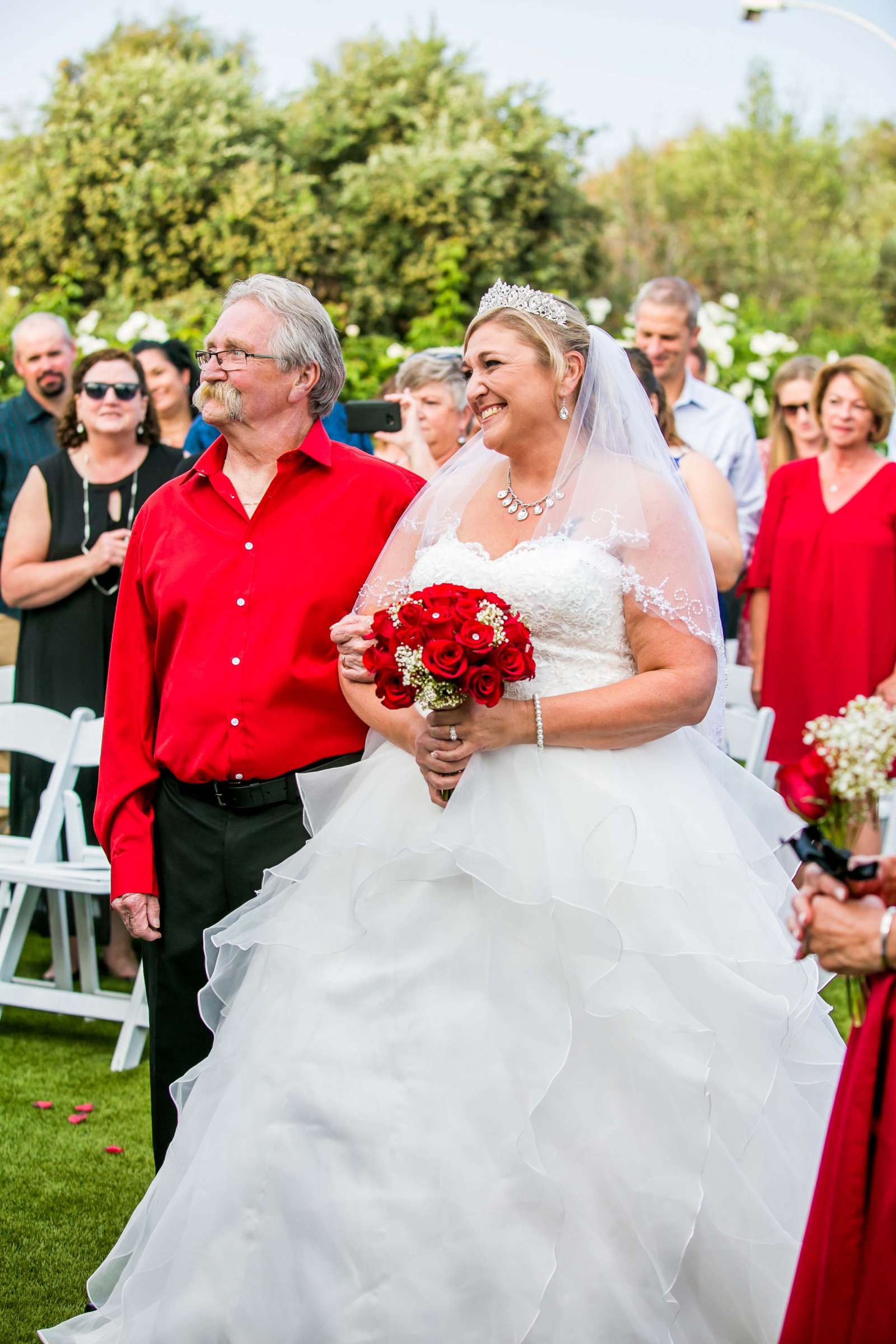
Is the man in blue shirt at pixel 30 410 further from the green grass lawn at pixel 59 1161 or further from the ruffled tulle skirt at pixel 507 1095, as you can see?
the ruffled tulle skirt at pixel 507 1095

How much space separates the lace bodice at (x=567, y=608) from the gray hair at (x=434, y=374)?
2.74 meters

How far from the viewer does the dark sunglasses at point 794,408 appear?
27.0 feet

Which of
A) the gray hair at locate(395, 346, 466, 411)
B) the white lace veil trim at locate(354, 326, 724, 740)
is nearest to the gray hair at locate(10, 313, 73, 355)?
the gray hair at locate(395, 346, 466, 411)

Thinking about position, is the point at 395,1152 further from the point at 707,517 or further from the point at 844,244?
the point at 844,244

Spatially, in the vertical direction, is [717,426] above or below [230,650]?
above

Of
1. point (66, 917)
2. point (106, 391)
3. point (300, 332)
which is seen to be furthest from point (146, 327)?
point (300, 332)

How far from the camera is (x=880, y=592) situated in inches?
259

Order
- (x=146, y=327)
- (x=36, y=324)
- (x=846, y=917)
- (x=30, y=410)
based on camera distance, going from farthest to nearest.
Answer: (x=146, y=327) → (x=36, y=324) → (x=30, y=410) → (x=846, y=917)

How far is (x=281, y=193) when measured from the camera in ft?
73.2

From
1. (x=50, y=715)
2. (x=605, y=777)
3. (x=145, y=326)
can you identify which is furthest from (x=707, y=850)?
(x=145, y=326)

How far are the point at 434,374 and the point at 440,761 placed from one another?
316 cm

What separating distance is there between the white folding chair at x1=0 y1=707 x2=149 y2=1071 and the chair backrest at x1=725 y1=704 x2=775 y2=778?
2693 mm

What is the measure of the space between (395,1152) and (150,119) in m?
22.3

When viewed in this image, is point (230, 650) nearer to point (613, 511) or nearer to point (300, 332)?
point (300, 332)
